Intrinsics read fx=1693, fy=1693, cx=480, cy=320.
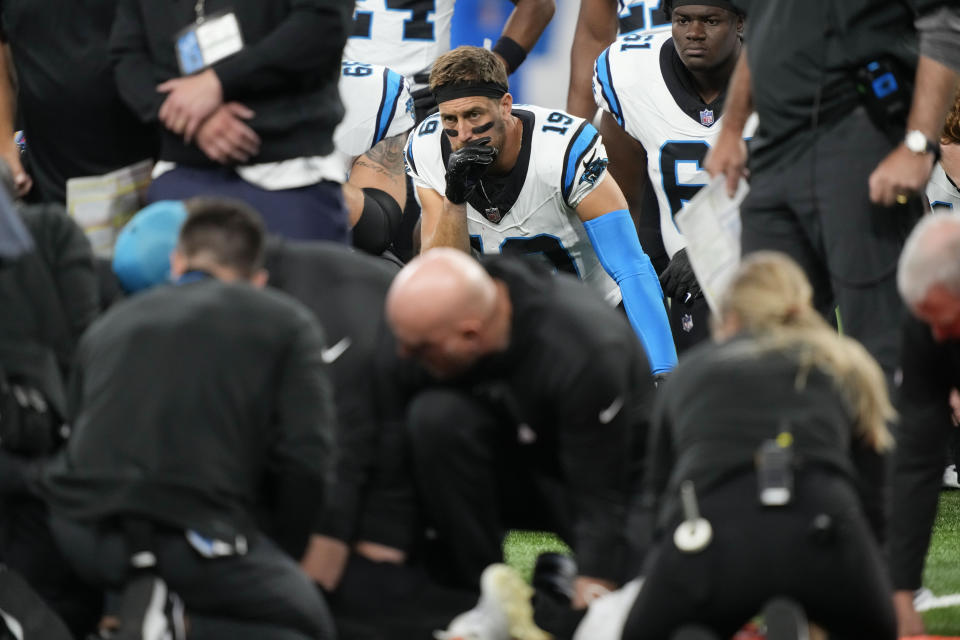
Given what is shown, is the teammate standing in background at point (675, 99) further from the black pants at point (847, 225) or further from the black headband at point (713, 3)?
the black pants at point (847, 225)

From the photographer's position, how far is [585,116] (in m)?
7.16

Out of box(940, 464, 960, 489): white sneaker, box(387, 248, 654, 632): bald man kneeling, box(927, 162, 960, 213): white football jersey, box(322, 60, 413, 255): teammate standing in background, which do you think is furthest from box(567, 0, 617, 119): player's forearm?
box(387, 248, 654, 632): bald man kneeling

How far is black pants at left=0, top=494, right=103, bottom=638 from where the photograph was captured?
383 centimetres

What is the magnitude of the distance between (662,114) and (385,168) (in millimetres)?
1089

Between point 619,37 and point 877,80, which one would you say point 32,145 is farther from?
point 619,37

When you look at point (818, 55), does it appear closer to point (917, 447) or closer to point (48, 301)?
point (917, 447)

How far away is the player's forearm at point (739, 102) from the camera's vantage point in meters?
4.36

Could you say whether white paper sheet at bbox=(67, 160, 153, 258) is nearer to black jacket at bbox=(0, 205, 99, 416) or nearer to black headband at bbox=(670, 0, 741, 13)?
black jacket at bbox=(0, 205, 99, 416)

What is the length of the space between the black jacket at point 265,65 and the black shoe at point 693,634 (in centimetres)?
179

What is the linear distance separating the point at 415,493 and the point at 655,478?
65cm

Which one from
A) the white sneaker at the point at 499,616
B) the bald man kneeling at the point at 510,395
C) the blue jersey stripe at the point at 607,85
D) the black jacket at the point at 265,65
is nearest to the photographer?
the bald man kneeling at the point at 510,395

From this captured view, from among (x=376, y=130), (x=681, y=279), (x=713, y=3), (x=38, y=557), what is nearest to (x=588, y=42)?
(x=713, y=3)

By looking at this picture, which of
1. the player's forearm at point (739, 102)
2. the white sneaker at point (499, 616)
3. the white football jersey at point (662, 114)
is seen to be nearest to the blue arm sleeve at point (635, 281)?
the white football jersey at point (662, 114)

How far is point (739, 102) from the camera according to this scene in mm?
4398
